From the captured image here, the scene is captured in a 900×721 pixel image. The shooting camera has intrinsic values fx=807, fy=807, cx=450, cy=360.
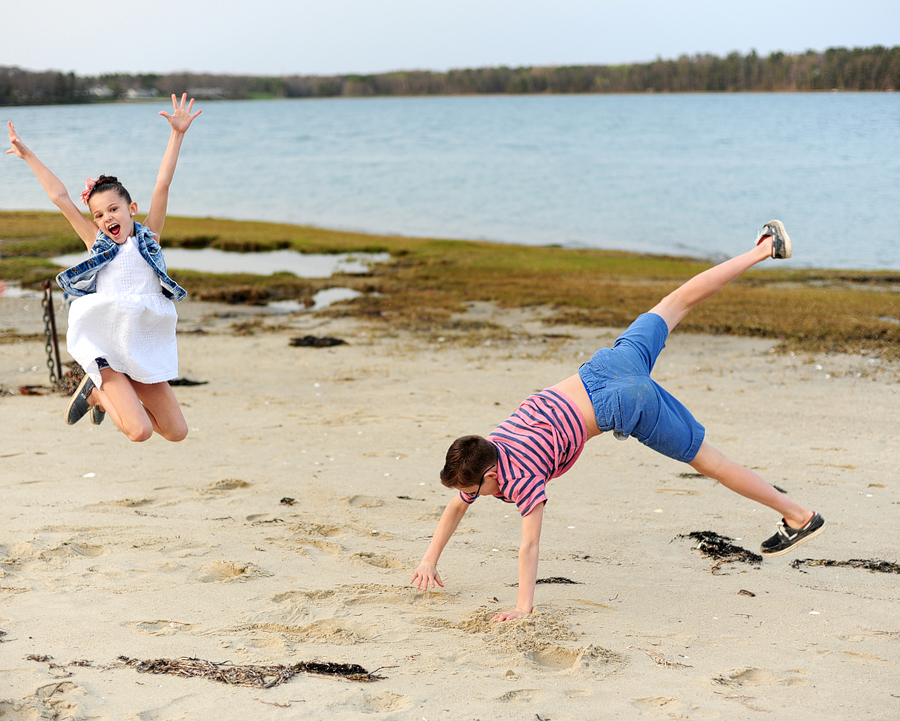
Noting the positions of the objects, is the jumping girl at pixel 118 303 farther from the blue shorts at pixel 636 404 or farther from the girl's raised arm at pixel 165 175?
the blue shorts at pixel 636 404

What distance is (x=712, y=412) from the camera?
338 inches

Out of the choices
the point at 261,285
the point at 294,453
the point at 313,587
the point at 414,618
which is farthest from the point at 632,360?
the point at 261,285

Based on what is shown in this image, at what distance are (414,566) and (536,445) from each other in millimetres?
1453

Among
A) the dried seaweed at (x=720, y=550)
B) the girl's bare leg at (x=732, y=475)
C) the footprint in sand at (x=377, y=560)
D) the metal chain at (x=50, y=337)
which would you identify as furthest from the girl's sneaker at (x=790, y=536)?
the metal chain at (x=50, y=337)

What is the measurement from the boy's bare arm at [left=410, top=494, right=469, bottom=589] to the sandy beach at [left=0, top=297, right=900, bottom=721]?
15 cm

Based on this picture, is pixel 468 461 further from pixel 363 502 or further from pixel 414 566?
pixel 363 502

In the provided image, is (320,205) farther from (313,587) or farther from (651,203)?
(313,587)

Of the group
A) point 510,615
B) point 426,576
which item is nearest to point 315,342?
point 426,576

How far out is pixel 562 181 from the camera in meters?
44.9

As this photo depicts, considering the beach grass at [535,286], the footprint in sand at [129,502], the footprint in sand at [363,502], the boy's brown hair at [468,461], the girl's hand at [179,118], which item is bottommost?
the footprint in sand at [363,502]

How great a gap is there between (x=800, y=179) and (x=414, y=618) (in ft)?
144

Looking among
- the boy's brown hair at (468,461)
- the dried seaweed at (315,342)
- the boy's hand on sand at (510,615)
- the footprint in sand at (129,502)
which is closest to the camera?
the boy's brown hair at (468,461)

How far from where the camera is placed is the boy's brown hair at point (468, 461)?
12.4 feet

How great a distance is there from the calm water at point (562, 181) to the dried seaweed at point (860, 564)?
2126cm
